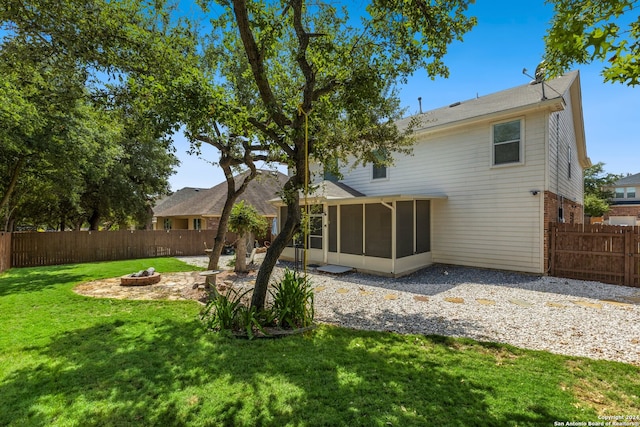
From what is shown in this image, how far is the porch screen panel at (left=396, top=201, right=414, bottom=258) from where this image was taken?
974 cm

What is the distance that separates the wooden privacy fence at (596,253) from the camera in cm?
793

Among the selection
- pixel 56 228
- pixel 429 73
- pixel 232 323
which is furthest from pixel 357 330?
pixel 56 228

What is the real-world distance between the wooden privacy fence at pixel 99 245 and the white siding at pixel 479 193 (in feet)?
39.7

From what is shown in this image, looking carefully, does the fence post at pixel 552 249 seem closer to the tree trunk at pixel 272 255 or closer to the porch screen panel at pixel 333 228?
the porch screen panel at pixel 333 228

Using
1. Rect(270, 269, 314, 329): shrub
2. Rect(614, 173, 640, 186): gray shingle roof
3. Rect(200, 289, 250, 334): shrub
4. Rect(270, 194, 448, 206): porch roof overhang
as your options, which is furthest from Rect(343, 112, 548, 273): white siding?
Rect(614, 173, 640, 186): gray shingle roof

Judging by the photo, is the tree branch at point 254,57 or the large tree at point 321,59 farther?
the large tree at point 321,59

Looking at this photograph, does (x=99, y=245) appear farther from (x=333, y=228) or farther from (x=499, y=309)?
(x=499, y=309)

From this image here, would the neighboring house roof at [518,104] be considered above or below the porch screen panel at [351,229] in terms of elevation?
above

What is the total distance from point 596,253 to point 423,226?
4832 mm

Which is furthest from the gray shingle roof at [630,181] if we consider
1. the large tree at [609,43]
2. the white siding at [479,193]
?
the large tree at [609,43]

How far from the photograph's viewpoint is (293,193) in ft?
17.1

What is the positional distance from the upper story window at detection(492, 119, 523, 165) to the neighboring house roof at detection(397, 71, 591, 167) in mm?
451

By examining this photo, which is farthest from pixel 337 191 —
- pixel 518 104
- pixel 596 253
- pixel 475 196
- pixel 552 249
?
pixel 596 253

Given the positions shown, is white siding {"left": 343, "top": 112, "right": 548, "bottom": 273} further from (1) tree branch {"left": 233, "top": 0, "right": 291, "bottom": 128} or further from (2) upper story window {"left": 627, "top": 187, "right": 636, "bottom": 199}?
(2) upper story window {"left": 627, "top": 187, "right": 636, "bottom": 199}
